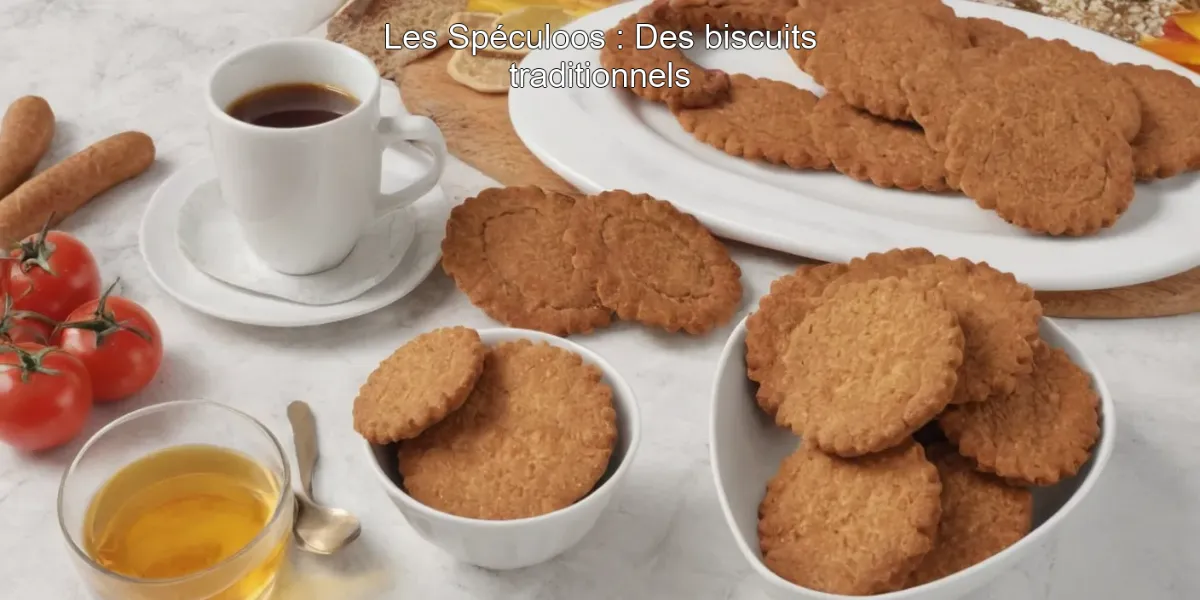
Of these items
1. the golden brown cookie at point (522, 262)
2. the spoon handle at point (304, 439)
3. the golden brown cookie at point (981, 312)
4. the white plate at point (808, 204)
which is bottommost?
the spoon handle at point (304, 439)

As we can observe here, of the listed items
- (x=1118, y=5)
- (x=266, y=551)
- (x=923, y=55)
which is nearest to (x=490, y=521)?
(x=266, y=551)

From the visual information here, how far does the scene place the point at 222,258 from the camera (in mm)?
1706

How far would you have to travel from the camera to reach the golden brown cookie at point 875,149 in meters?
1.85

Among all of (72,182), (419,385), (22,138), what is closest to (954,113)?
(419,385)

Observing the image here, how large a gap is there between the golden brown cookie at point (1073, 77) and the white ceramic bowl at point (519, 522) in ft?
3.45

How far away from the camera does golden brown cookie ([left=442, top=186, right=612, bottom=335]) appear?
5.39 ft

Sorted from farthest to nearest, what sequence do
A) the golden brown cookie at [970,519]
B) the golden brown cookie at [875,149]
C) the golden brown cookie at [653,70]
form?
1. the golden brown cookie at [653,70]
2. the golden brown cookie at [875,149]
3. the golden brown cookie at [970,519]

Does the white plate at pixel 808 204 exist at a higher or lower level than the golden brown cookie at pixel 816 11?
lower

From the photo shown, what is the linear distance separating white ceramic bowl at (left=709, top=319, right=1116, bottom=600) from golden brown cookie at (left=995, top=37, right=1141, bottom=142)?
66cm

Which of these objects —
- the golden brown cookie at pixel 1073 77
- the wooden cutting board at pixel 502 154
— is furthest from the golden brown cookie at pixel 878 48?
the wooden cutting board at pixel 502 154

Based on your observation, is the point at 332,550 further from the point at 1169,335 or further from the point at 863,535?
the point at 1169,335

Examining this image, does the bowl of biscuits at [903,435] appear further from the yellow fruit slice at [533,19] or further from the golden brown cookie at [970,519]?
the yellow fruit slice at [533,19]

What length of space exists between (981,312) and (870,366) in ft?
0.63

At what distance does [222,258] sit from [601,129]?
726 millimetres
